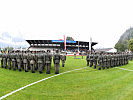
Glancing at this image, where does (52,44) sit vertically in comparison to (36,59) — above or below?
above

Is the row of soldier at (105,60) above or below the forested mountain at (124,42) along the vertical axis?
below

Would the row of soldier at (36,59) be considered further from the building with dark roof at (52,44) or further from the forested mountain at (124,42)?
the forested mountain at (124,42)

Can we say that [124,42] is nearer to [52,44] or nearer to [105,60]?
[52,44]

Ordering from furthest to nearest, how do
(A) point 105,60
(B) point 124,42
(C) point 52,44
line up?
(B) point 124,42
(C) point 52,44
(A) point 105,60

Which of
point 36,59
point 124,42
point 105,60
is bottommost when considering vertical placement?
point 105,60

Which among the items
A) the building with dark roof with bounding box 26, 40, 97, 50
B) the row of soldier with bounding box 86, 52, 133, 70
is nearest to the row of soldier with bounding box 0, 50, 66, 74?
the row of soldier with bounding box 86, 52, 133, 70

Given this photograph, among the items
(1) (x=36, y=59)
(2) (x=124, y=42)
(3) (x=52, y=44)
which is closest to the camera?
(1) (x=36, y=59)

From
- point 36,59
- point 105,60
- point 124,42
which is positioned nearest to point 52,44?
point 105,60

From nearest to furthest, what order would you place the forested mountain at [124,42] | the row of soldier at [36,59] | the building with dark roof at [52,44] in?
the row of soldier at [36,59] < the building with dark roof at [52,44] < the forested mountain at [124,42]

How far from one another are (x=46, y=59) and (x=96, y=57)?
432cm

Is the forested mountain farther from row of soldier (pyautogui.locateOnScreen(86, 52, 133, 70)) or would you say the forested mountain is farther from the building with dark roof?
row of soldier (pyautogui.locateOnScreen(86, 52, 133, 70))

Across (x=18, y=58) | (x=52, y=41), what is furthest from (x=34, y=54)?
(x=52, y=41)

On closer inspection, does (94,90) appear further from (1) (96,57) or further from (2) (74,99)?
(1) (96,57)

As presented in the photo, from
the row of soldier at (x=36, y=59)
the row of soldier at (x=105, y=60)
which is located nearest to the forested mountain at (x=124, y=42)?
the row of soldier at (x=105, y=60)
